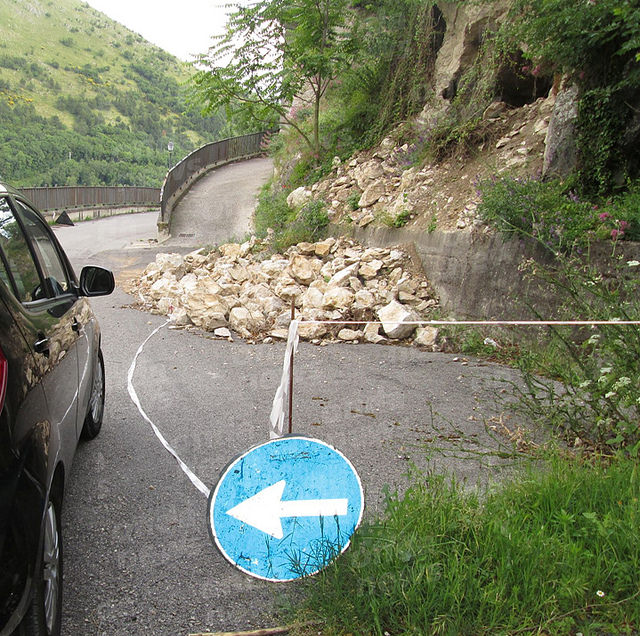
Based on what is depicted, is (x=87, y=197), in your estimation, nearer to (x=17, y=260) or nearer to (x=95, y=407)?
(x=95, y=407)

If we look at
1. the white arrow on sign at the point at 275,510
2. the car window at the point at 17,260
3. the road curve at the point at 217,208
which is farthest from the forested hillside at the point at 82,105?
the white arrow on sign at the point at 275,510

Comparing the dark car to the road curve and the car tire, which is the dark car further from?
the road curve

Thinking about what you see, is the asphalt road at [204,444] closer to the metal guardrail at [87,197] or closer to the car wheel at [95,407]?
the car wheel at [95,407]

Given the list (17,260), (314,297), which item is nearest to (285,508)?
(17,260)

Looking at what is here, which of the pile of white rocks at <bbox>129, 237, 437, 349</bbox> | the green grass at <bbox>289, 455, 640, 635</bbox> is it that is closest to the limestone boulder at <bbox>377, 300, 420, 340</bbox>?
the pile of white rocks at <bbox>129, 237, 437, 349</bbox>

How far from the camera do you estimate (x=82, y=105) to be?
132375 millimetres

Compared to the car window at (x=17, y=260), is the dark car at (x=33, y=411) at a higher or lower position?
lower

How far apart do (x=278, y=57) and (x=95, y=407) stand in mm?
13569

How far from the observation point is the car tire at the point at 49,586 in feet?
5.84

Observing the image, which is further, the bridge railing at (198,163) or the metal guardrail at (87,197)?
the metal guardrail at (87,197)

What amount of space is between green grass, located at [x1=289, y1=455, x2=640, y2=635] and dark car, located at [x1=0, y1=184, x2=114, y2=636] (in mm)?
1033

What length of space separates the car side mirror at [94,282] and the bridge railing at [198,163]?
704 inches

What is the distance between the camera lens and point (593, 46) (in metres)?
6.32

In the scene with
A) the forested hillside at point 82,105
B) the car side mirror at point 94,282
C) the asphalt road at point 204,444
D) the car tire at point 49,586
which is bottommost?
the asphalt road at point 204,444
